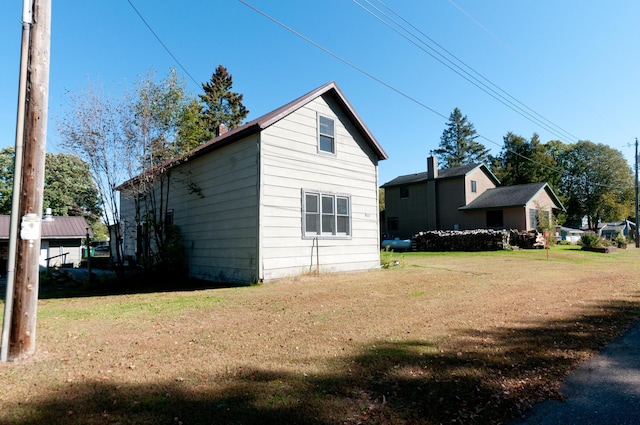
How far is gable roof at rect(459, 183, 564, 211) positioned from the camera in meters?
27.4

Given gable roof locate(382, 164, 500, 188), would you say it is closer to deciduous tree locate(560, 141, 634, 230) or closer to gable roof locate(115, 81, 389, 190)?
gable roof locate(115, 81, 389, 190)

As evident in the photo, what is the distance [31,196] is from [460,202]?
3037cm

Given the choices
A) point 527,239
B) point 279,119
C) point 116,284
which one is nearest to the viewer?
point 279,119

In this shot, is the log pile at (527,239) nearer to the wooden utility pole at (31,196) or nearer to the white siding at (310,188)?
the white siding at (310,188)

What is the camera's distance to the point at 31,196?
4.13 metres

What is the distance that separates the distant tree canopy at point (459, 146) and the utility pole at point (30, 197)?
198 ft

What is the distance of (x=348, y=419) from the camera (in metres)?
2.79

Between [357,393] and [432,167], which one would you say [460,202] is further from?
[357,393]


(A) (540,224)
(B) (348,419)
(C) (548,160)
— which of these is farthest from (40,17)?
(C) (548,160)

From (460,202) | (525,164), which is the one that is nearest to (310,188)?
(460,202)

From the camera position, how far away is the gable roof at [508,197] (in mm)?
27406

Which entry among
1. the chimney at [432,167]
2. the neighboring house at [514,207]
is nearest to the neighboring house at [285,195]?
the neighboring house at [514,207]

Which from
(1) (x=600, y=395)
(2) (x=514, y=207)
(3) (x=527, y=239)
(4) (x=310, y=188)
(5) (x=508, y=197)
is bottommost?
(1) (x=600, y=395)

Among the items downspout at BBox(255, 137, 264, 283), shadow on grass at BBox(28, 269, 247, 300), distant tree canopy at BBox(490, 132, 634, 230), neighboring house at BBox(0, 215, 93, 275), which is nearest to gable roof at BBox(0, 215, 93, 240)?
neighboring house at BBox(0, 215, 93, 275)
